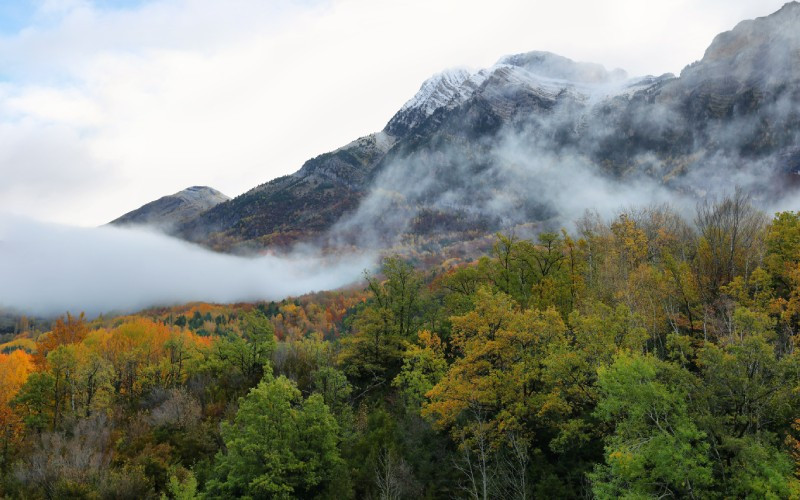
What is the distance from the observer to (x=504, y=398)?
33.1 meters

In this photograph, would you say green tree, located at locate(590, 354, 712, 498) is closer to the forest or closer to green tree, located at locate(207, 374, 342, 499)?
the forest

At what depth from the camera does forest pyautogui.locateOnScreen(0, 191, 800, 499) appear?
78.4ft

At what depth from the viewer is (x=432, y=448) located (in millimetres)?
37438

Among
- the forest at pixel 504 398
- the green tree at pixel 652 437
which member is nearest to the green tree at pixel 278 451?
the forest at pixel 504 398

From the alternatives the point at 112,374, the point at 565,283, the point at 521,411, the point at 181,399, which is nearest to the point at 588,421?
the point at 521,411

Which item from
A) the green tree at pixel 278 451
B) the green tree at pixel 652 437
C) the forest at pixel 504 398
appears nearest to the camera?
the green tree at pixel 652 437

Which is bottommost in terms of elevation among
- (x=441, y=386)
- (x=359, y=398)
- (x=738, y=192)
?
(x=359, y=398)

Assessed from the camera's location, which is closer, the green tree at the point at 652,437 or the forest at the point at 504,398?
the green tree at the point at 652,437

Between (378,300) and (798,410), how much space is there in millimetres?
41676

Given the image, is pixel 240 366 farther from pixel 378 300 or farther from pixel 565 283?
pixel 565 283

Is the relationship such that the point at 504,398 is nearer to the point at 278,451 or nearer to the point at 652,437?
the point at 652,437

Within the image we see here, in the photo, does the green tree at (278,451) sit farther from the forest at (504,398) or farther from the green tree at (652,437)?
the green tree at (652,437)

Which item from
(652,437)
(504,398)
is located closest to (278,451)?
(504,398)

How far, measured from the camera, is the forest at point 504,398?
78.4ft
